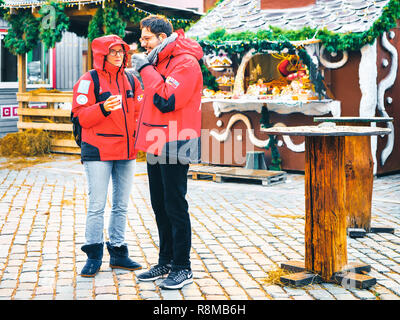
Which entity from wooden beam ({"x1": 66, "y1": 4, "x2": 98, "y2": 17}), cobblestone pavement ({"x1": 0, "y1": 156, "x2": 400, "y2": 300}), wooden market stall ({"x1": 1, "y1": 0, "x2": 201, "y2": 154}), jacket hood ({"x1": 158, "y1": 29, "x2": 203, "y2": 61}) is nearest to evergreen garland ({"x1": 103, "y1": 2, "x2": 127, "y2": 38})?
wooden market stall ({"x1": 1, "y1": 0, "x2": 201, "y2": 154})

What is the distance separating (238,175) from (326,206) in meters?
5.02

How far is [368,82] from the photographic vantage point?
9.80 m

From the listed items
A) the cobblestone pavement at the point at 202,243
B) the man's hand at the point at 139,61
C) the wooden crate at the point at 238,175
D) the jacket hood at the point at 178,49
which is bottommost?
the cobblestone pavement at the point at 202,243

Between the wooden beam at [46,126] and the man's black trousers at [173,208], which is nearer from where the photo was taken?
the man's black trousers at [173,208]

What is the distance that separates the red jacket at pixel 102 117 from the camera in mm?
4773

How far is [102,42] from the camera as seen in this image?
483 centimetres

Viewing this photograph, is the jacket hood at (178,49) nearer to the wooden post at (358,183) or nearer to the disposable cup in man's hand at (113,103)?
the disposable cup in man's hand at (113,103)

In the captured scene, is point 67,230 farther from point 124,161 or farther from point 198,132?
point 198,132

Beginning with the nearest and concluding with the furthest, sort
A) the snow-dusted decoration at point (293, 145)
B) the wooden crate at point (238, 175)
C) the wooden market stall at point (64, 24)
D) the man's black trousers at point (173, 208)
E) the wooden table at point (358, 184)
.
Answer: the man's black trousers at point (173, 208) → the wooden table at point (358, 184) → the wooden crate at point (238, 175) → the snow-dusted decoration at point (293, 145) → the wooden market stall at point (64, 24)

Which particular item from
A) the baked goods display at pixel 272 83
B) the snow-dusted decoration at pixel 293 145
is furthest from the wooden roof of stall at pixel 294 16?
the snow-dusted decoration at pixel 293 145

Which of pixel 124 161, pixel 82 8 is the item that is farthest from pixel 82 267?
pixel 82 8

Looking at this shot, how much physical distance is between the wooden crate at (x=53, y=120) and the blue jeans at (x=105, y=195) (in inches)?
332

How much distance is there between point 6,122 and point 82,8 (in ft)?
14.7

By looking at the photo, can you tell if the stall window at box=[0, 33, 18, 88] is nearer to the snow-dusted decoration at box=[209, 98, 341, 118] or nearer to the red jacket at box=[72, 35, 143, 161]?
the snow-dusted decoration at box=[209, 98, 341, 118]
